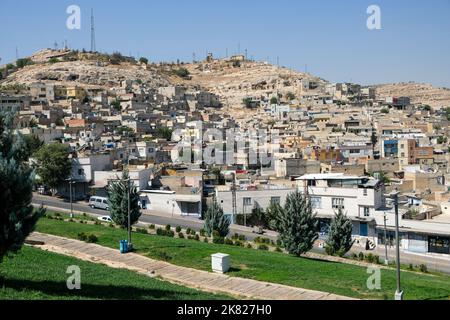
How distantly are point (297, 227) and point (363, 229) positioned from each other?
31.1 ft

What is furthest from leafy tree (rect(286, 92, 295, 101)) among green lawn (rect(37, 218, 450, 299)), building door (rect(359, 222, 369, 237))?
green lawn (rect(37, 218, 450, 299))

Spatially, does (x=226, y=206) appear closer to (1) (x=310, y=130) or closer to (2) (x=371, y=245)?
(2) (x=371, y=245)

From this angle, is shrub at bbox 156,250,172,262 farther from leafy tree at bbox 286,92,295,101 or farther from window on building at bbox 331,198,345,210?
leafy tree at bbox 286,92,295,101

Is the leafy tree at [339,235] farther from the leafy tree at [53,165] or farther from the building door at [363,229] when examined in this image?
the leafy tree at [53,165]

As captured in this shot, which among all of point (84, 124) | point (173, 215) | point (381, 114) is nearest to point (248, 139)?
point (84, 124)

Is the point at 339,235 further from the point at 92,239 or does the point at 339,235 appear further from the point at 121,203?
the point at 92,239

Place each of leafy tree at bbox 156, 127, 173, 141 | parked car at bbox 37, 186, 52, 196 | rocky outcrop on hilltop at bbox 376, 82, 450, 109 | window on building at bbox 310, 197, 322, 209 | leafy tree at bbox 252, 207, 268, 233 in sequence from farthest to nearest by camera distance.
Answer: rocky outcrop on hilltop at bbox 376, 82, 450, 109 < leafy tree at bbox 156, 127, 173, 141 < parked car at bbox 37, 186, 52, 196 < leafy tree at bbox 252, 207, 268, 233 < window on building at bbox 310, 197, 322, 209

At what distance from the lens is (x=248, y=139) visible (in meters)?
53.5

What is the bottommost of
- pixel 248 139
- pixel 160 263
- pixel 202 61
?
pixel 160 263

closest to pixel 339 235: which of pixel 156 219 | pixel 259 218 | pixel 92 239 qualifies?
pixel 92 239

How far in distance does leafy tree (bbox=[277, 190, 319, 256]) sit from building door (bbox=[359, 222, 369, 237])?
8754mm

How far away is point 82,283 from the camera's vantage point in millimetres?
11922

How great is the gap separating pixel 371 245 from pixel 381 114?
61386mm

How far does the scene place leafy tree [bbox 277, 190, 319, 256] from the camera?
→ 19469 millimetres
